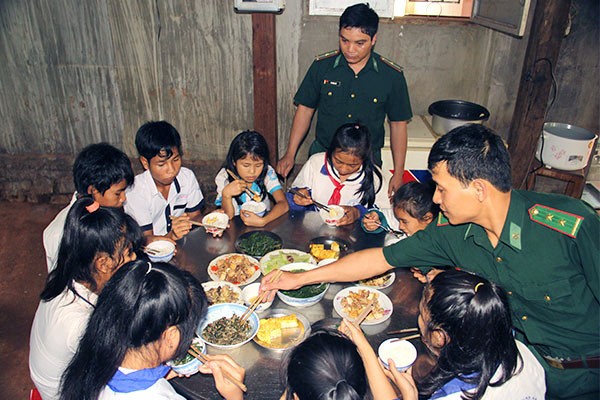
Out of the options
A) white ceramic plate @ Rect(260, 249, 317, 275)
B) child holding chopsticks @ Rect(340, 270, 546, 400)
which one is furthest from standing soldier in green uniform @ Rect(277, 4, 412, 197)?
child holding chopsticks @ Rect(340, 270, 546, 400)

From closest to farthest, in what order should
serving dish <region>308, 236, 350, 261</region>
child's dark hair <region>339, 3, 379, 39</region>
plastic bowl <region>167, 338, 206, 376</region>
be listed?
plastic bowl <region>167, 338, 206, 376</region>, serving dish <region>308, 236, 350, 261</region>, child's dark hair <region>339, 3, 379, 39</region>

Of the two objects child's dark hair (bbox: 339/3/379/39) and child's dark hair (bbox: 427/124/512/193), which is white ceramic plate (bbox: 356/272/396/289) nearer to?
child's dark hair (bbox: 427/124/512/193)

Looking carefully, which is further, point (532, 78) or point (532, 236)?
point (532, 78)

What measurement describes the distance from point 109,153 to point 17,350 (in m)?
2.32

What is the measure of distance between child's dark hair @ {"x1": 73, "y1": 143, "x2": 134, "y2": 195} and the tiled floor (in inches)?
77.0

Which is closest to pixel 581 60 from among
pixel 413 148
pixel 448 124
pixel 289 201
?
pixel 448 124

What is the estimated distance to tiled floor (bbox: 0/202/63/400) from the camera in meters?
4.10

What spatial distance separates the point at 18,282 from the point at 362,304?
4.19 m

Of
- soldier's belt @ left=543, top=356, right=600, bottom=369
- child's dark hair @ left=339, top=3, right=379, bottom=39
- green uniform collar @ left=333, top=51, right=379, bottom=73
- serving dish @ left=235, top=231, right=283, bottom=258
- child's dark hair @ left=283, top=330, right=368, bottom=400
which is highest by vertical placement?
child's dark hair @ left=339, top=3, right=379, bottom=39

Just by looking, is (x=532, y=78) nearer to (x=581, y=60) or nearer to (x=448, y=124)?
(x=448, y=124)

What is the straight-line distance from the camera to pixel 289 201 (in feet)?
14.1

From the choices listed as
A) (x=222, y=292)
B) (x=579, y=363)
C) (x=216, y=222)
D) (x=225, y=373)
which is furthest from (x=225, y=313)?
(x=579, y=363)

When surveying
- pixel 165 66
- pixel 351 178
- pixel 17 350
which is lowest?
pixel 17 350

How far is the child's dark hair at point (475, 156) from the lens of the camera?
242 centimetres
